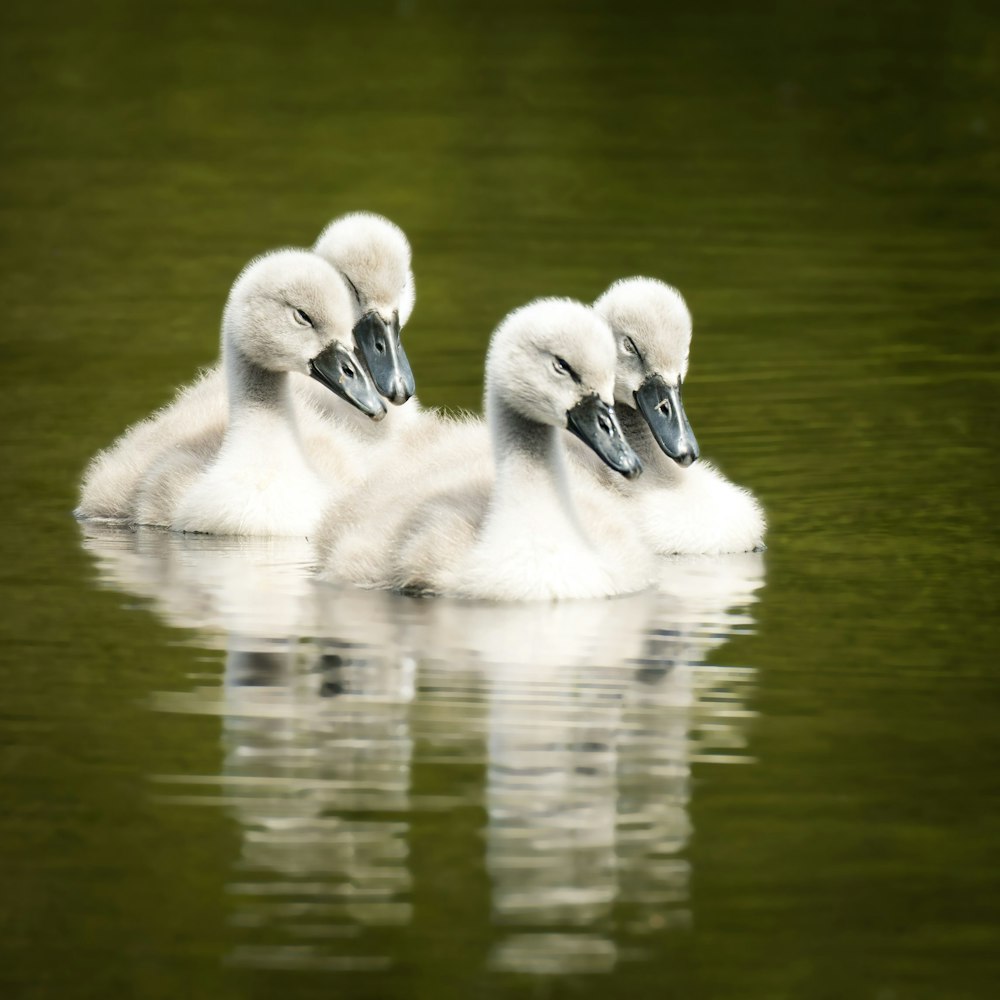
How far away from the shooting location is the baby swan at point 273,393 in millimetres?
11430

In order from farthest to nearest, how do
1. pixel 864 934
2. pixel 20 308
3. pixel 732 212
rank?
1. pixel 732 212
2. pixel 20 308
3. pixel 864 934

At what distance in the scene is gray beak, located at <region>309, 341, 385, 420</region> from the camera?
11.5m

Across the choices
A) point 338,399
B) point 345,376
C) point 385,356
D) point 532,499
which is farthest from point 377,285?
point 532,499

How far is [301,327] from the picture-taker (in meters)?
11.5

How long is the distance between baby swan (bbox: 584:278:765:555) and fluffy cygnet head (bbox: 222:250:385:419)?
43.7 inches

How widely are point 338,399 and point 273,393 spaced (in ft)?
3.75

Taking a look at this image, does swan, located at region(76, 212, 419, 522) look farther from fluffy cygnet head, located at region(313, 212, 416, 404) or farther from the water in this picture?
the water

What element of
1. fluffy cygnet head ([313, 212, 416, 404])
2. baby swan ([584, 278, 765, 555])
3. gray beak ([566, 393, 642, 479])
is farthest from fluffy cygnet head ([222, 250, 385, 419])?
gray beak ([566, 393, 642, 479])

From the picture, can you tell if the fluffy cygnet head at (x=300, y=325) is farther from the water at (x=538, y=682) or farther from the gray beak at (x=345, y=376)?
the water at (x=538, y=682)

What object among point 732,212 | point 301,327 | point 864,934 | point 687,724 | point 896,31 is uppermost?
point 896,31

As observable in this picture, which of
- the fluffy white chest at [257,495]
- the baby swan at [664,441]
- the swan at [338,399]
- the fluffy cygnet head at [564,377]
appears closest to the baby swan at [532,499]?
A: the fluffy cygnet head at [564,377]

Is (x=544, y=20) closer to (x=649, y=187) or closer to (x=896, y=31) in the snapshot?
(x=896, y=31)

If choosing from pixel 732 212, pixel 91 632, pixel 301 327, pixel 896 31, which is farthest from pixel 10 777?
pixel 896 31

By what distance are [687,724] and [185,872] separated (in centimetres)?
188
